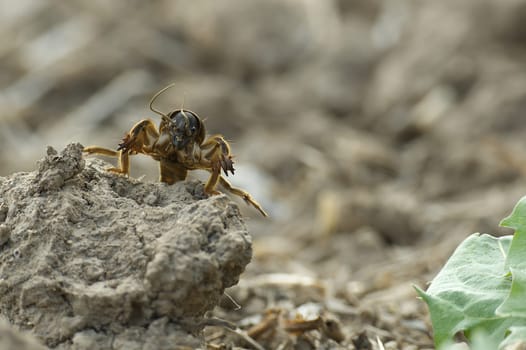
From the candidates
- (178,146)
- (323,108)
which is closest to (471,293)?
(178,146)

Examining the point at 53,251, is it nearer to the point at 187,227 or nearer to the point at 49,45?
the point at 187,227

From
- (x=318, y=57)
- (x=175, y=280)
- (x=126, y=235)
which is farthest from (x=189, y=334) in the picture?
(x=318, y=57)

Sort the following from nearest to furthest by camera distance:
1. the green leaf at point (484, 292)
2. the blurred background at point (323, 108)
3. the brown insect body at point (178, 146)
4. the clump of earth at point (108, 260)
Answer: the clump of earth at point (108, 260)
the green leaf at point (484, 292)
the brown insect body at point (178, 146)
the blurred background at point (323, 108)

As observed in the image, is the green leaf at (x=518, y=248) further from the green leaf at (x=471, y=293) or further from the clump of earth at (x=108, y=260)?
the clump of earth at (x=108, y=260)

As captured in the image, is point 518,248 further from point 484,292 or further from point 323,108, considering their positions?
point 323,108

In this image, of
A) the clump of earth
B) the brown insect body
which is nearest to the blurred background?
the brown insect body

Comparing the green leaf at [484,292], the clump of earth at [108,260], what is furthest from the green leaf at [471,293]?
the clump of earth at [108,260]
